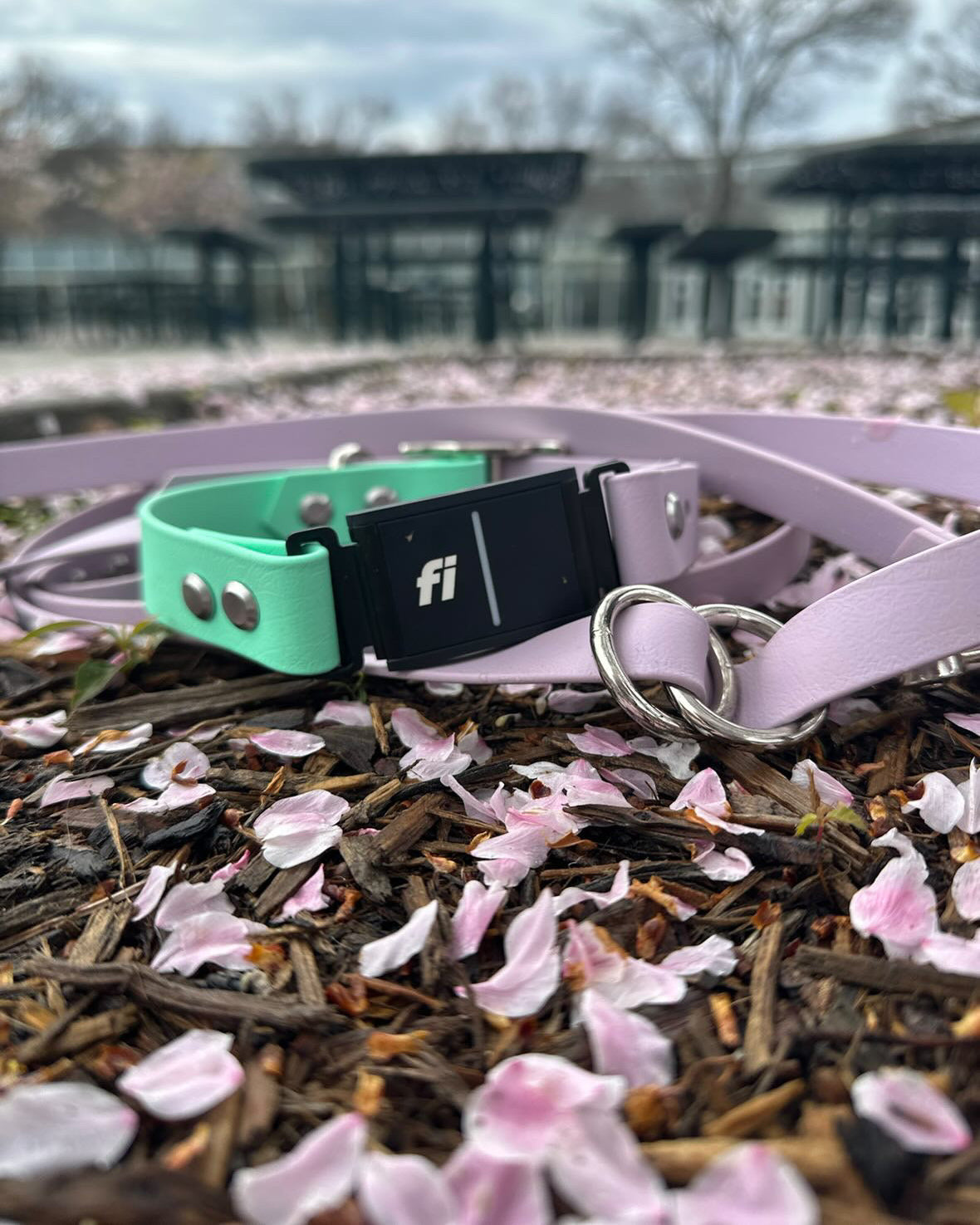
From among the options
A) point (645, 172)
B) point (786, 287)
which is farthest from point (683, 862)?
point (645, 172)

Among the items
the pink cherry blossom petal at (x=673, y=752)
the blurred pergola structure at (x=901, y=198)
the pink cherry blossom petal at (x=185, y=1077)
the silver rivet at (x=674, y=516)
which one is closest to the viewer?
the pink cherry blossom petal at (x=185, y=1077)

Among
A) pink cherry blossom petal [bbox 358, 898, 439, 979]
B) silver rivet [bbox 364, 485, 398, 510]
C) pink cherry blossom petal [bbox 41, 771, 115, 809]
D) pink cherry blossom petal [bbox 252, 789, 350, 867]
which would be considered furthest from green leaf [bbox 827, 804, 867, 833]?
silver rivet [bbox 364, 485, 398, 510]

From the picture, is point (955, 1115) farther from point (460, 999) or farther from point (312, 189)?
point (312, 189)

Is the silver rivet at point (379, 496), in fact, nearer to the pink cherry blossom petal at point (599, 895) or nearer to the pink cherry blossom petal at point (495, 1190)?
the pink cherry blossom petal at point (599, 895)

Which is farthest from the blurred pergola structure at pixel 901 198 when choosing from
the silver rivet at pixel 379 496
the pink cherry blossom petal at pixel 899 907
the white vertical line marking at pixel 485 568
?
the pink cherry blossom petal at pixel 899 907

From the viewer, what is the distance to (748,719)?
1244 millimetres

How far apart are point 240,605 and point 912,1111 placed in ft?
3.54

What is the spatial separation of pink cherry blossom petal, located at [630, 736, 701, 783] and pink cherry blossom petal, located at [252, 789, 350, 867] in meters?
0.40

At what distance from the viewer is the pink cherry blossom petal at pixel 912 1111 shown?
67cm

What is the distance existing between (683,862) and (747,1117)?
35 centimetres

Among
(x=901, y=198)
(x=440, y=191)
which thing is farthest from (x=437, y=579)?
(x=901, y=198)

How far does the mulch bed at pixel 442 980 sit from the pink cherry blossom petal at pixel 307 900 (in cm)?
1

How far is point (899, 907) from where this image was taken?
95 centimetres

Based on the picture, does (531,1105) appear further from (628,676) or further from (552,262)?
(552,262)
